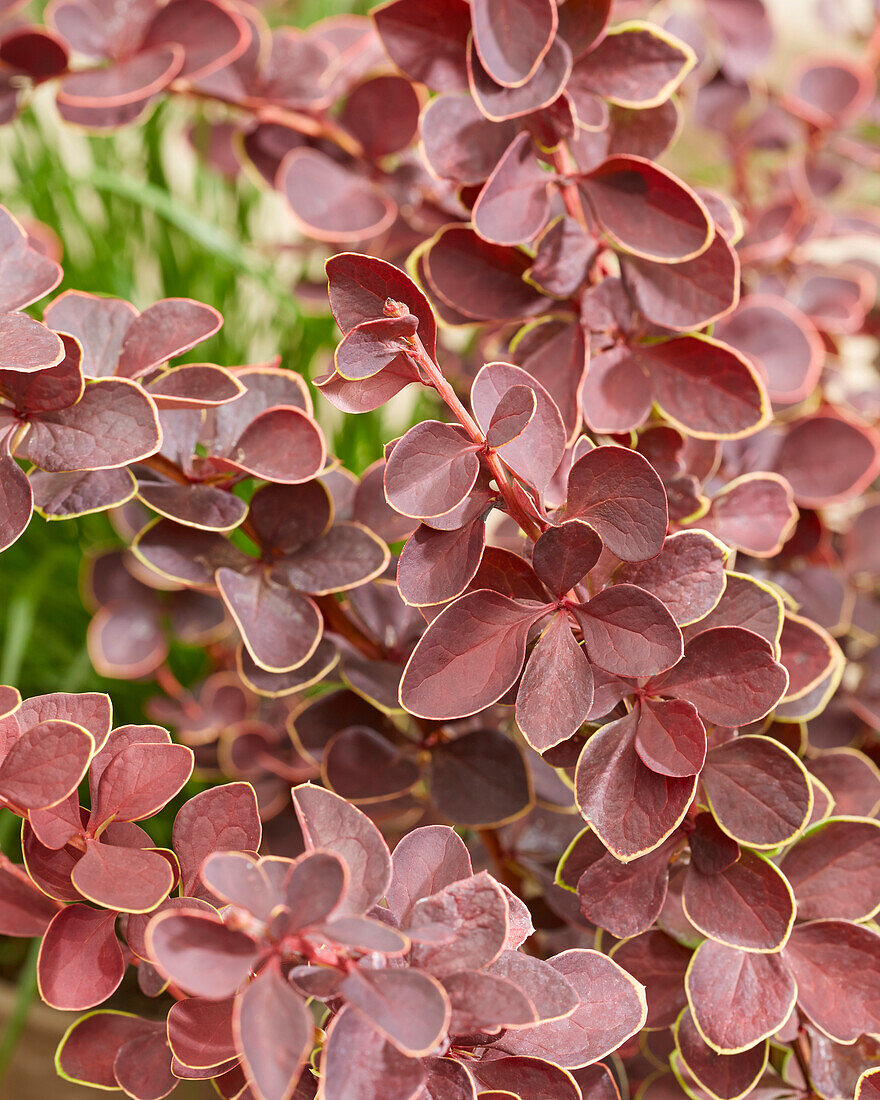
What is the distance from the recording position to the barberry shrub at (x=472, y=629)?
10.0 inches

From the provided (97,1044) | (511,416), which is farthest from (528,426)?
(97,1044)

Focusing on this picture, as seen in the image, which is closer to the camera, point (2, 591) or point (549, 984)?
point (549, 984)

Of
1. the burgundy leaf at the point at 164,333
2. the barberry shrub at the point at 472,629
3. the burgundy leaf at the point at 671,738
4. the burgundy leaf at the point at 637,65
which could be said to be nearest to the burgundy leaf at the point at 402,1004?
the barberry shrub at the point at 472,629

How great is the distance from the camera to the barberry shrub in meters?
0.25

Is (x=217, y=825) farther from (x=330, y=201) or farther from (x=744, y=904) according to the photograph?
(x=330, y=201)

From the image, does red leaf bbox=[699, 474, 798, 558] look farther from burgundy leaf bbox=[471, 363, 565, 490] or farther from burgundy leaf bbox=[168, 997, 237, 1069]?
burgundy leaf bbox=[168, 997, 237, 1069]

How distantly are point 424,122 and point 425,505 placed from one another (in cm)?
19

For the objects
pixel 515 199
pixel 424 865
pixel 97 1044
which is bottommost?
pixel 97 1044

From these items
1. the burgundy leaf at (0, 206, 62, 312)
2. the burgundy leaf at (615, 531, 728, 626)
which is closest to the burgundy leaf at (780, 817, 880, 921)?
the burgundy leaf at (615, 531, 728, 626)

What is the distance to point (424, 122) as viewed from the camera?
0.38m

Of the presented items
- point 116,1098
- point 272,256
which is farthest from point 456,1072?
point 272,256

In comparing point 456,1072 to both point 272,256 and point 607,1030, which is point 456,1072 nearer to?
point 607,1030

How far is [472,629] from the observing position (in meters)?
0.29

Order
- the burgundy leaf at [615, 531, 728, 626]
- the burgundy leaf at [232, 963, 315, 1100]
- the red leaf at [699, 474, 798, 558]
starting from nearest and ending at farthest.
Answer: the burgundy leaf at [232, 963, 315, 1100], the burgundy leaf at [615, 531, 728, 626], the red leaf at [699, 474, 798, 558]
